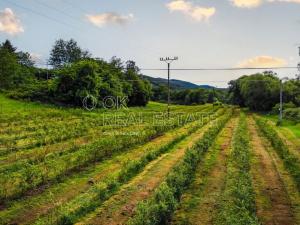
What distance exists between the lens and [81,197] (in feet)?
56.3

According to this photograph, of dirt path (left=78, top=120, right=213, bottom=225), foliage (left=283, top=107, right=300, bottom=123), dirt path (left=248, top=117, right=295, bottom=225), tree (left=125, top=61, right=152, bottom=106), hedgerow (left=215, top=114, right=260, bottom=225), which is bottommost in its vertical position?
dirt path (left=248, top=117, right=295, bottom=225)

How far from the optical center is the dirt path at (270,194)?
1541 cm

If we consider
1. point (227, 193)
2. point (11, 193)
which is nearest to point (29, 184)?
point (11, 193)

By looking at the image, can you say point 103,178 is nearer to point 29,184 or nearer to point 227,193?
point 29,184

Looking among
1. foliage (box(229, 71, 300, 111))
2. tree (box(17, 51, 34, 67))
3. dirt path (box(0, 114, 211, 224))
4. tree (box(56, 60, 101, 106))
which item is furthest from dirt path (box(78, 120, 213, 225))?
tree (box(17, 51, 34, 67))

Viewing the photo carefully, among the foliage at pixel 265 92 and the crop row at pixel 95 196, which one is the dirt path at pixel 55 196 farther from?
the foliage at pixel 265 92

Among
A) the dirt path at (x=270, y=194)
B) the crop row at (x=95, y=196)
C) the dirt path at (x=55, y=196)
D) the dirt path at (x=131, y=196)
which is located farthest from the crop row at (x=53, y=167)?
the dirt path at (x=270, y=194)

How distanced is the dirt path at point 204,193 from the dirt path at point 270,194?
1.78 meters

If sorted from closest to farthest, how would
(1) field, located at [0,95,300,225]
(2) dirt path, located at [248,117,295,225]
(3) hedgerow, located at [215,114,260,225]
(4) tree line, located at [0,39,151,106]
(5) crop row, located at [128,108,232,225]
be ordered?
(5) crop row, located at [128,108,232,225], (3) hedgerow, located at [215,114,260,225], (1) field, located at [0,95,300,225], (2) dirt path, located at [248,117,295,225], (4) tree line, located at [0,39,151,106]

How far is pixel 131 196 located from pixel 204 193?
129 inches

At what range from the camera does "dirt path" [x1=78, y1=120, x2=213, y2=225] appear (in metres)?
14.8

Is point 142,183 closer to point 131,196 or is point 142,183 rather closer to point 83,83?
point 131,196

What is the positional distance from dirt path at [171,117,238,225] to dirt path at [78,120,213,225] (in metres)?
1.79

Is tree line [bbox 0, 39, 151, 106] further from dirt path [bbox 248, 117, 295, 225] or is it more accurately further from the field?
dirt path [bbox 248, 117, 295, 225]
